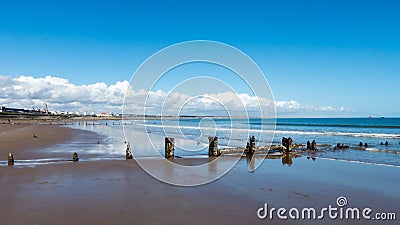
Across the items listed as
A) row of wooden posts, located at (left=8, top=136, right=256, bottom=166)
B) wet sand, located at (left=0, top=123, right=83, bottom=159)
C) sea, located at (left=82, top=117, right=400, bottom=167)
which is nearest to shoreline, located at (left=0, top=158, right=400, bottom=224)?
row of wooden posts, located at (left=8, top=136, right=256, bottom=166)

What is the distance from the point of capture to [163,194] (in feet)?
31.2

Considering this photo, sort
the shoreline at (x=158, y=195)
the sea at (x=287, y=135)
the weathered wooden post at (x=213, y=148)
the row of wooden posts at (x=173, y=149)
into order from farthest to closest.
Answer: the sea at (x=287, y=135) → the weathered wooden post at (x=213, y=148) → the row of wooden posts at (x=173, y=149) → the shoreline at (x=158, y=195)

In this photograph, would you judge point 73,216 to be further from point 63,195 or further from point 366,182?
point 366,182

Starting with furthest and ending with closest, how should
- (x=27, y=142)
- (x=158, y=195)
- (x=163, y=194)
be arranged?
(x=27, y=142) < (x=163, y=194) < (x=158, y=195)

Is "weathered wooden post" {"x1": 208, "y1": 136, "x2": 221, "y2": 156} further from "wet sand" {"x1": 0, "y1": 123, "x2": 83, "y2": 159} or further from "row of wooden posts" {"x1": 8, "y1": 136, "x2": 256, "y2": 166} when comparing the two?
"wet sand" {"x1": 0, "y1": 123, "x2": 83, "y2": 159}

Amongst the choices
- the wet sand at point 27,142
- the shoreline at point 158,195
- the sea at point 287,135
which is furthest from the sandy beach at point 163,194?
the sea at point 287,135

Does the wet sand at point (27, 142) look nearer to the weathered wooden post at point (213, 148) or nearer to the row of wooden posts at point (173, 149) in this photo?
the row of wooden posts at point (173, 149)

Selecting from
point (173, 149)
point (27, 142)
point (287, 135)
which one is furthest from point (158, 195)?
point (287, 135)

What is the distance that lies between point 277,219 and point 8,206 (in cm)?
727

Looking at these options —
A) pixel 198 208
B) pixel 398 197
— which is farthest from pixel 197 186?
pixel 398 197

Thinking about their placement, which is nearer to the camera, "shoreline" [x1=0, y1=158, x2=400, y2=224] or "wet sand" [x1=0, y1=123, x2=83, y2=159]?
"shoreline" [x1=0, y1=158, x2=400, y2=224]

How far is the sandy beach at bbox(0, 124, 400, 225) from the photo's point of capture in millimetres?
7372

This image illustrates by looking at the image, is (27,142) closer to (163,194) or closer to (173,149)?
(173,149)

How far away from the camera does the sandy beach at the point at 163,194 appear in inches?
290
